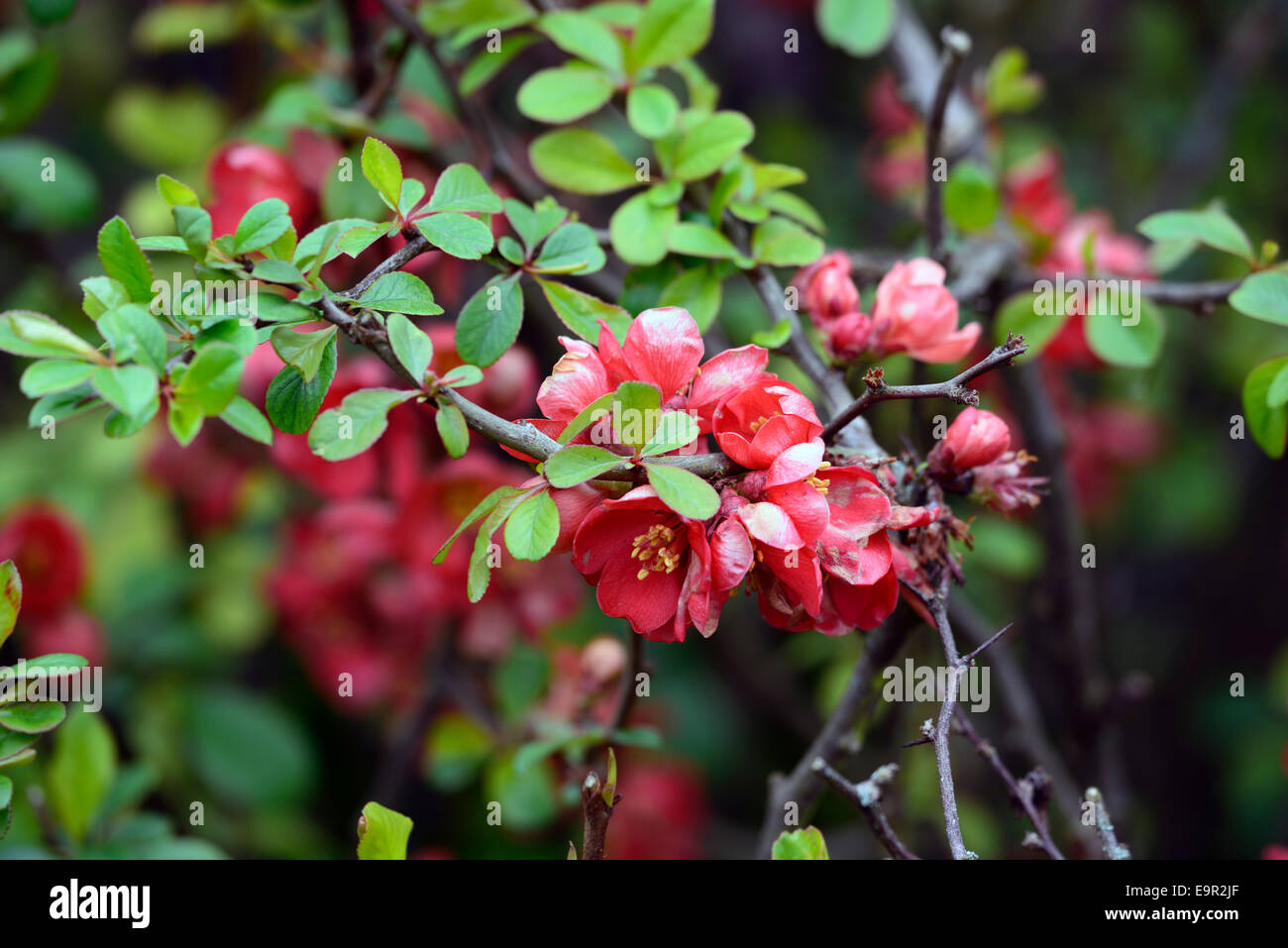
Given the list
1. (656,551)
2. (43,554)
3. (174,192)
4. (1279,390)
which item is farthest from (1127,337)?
(43,554)

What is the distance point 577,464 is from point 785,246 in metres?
0.30

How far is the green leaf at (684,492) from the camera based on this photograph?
53 cm

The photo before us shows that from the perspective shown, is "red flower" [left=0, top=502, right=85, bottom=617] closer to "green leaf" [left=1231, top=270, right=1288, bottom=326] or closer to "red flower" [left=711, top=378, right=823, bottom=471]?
"red flower" [left=711, top=378, right=823, bottom=471]

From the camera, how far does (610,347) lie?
0.61m

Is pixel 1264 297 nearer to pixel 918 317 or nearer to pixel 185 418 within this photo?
pixel 918 317

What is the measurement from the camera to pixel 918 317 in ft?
2.33

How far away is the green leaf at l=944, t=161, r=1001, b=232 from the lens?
91cm

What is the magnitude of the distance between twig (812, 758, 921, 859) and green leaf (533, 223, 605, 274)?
0.34 meters

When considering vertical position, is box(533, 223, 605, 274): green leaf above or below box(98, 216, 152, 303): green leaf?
above

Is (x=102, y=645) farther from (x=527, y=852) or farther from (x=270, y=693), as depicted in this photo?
(x=527, y=852)

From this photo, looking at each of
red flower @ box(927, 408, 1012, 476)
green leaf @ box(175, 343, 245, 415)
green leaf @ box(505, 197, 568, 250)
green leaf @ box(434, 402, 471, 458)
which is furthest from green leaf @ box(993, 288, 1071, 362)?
green leaf @ box(175, 343, 245, 415)

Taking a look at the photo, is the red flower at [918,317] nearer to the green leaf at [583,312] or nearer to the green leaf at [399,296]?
the green leaf at [583,312]
